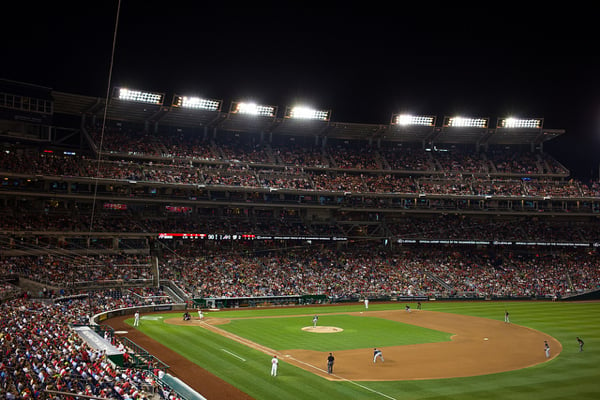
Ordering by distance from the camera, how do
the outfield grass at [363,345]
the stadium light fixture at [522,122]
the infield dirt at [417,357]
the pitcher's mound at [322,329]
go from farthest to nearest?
1. the stadium light fixture at [522,122]
2. the pitcher's mound at [322,329]
3. the infield dirt at [417,357]
4. the outfield grass at [363,345]

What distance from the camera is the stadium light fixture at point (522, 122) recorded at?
76.1 meters

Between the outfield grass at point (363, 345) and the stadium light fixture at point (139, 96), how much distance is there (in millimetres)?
29689

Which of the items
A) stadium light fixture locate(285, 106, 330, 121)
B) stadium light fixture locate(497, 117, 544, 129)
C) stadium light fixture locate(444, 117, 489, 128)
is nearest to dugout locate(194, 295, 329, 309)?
stadium light fixture locate(285, 106, 330, 121)

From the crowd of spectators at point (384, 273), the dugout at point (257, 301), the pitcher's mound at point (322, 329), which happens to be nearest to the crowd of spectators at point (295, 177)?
the crowd of spectators at point (384, 273)

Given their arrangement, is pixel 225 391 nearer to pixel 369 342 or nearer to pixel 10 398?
pixel 10 398

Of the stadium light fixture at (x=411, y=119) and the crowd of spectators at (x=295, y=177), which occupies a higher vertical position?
the stadium light fixture at (x=411, y=119)

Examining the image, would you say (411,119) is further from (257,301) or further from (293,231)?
(257,301)

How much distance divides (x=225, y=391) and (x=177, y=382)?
7.30 feet

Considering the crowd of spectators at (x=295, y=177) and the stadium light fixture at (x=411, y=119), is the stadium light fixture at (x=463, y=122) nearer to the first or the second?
the stadium light fixture at (x=411, y=119)

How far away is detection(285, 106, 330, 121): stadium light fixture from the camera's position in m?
70.9

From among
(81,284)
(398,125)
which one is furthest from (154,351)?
(398,125)

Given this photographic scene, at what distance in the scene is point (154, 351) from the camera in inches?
1204

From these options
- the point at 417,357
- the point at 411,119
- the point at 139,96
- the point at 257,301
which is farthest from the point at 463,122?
the point at 417,357

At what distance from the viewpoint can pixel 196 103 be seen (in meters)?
65.6
